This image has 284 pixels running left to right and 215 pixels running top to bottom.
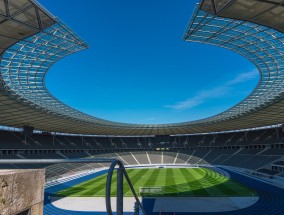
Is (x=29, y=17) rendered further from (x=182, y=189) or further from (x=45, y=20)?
(x=182, y=189)

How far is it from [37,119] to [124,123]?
23103 millimetres

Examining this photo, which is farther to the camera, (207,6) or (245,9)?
(245,9)

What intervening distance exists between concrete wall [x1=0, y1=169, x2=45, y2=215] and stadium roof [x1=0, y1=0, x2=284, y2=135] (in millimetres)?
13800

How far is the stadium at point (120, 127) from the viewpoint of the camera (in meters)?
4.18

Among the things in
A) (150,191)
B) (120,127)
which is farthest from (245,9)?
(120,127)

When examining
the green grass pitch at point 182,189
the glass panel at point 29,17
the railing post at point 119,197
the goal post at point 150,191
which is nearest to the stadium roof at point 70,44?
the glass panel at point 29,17

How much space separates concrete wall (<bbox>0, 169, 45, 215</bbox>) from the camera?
3.22 metres

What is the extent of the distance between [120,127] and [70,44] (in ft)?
151

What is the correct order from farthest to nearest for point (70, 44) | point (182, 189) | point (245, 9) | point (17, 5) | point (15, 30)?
1. point (182, 189)
2. point (70, 44)
3. point (15, 30)
4. point (245, 9)
5. point (17, 5)

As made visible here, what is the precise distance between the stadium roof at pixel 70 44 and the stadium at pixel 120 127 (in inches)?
3.0

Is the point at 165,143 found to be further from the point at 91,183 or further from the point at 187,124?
the point at 91,183

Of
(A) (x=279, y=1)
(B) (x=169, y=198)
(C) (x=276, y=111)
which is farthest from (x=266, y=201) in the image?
(A) (x=279, y=1)

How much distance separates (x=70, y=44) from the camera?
26.8 m

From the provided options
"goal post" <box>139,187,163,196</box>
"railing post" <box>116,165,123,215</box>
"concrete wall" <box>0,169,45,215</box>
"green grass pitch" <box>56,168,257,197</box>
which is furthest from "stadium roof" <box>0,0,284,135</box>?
"goal post" <box>139,187,163,196</box>
